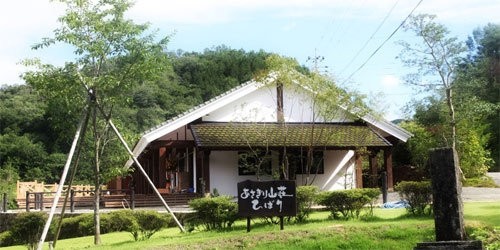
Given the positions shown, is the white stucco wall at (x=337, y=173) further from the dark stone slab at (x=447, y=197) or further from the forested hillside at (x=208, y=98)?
the dark stone slab at (x=447, y=197)

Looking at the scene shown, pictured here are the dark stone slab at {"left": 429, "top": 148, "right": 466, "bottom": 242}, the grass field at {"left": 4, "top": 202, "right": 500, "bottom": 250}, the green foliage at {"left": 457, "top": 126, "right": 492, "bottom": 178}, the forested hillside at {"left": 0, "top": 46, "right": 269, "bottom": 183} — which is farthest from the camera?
the forested hillside at {"left": 0, "top": 46, "right": 269, "bottom": 183}

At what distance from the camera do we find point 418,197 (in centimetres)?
1350

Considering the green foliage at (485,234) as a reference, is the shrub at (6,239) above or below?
below

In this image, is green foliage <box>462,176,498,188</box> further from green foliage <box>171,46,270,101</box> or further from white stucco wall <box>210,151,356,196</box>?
green foliage <box>171,46,270,101</box>

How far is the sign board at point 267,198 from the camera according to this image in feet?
40.2

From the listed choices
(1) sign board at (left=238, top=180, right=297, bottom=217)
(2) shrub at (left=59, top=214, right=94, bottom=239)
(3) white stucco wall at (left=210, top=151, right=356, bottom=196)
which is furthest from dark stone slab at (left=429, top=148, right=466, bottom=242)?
(3) white stucco wall at (left=210, top=151, right=356, bottom=196)

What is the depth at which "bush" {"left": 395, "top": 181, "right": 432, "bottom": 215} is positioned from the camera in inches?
529

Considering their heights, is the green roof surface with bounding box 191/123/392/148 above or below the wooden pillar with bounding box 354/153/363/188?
above

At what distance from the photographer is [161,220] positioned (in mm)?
13172

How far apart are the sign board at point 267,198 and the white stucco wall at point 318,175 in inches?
414

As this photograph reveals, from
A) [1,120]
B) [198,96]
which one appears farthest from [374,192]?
[1,120]

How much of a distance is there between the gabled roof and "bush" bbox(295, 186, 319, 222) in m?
8.78

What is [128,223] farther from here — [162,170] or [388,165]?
[388,165]

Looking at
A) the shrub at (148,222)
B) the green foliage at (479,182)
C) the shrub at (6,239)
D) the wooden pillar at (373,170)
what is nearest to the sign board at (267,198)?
the shrub at (148,222)
